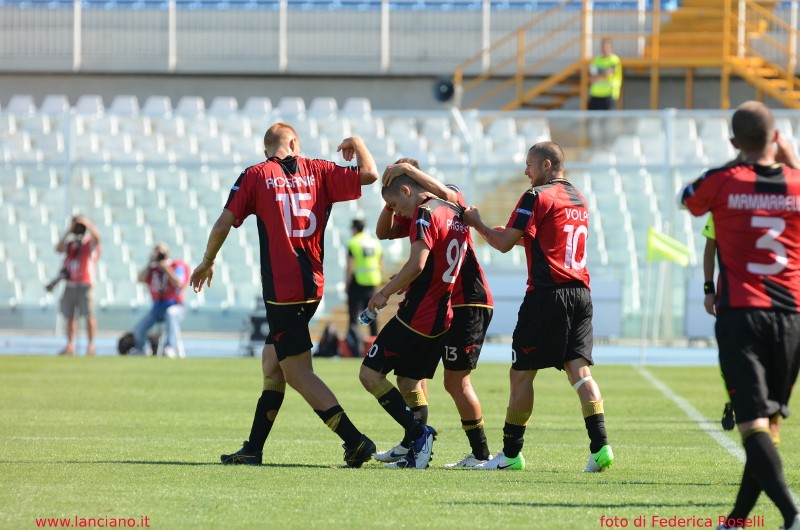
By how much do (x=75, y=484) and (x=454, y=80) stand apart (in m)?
26.9

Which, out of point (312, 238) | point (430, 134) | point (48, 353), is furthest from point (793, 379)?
point (430, 134)

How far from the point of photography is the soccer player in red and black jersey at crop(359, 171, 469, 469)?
26.8 ft

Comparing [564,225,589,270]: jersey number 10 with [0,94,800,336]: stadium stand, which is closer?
[564,225,589,270]: jersey number 10

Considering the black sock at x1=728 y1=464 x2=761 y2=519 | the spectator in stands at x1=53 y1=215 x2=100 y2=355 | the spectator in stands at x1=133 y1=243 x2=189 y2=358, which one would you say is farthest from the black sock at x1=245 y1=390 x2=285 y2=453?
the spectator in stands at x1=53 y1=215 x2=100 y2=355

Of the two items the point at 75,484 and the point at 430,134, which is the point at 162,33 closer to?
the point at 430,134

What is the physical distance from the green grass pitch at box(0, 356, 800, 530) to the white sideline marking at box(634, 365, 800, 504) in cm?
10

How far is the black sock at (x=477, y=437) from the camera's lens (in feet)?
27.6

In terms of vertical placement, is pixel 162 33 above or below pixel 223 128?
above

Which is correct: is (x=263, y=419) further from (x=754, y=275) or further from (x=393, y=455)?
(x=754, y=275)

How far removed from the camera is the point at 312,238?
8203 millimetres

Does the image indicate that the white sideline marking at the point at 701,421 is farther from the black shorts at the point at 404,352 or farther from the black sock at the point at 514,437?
the black shorts at the point at 404,352

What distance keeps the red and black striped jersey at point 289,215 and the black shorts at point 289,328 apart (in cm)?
5

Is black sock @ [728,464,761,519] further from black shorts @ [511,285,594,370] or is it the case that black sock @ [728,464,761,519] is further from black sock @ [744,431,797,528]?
black shorts @ [511,285,594,370]

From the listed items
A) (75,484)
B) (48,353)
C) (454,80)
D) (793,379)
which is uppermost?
(454,80)
